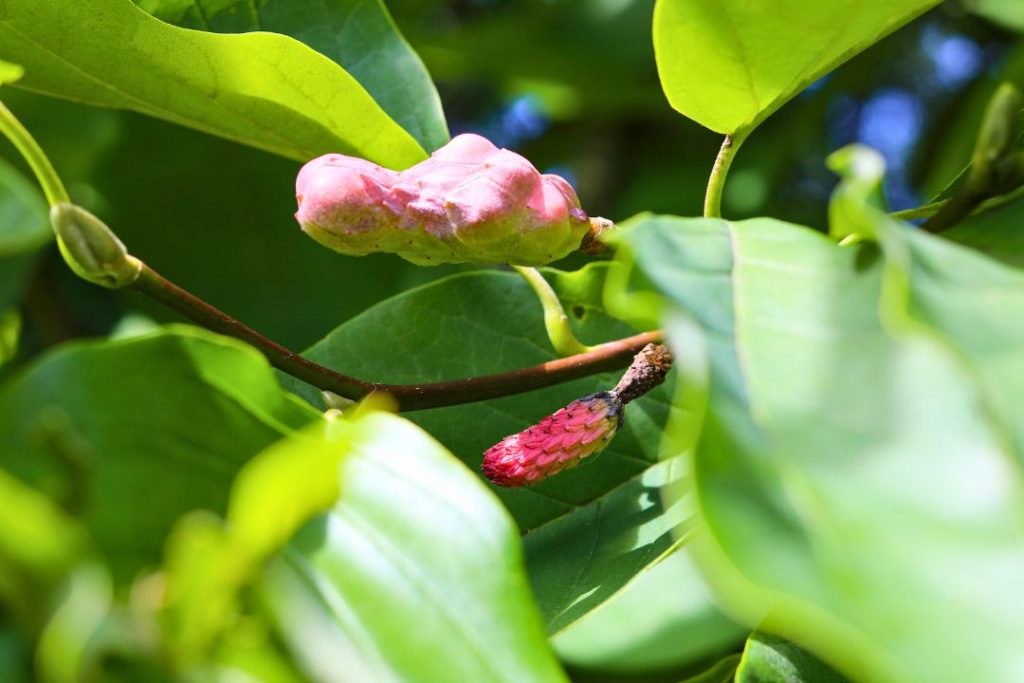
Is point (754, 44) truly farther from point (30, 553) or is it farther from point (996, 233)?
point (30, 553)

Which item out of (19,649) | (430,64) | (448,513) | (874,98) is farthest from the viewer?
(874,98)

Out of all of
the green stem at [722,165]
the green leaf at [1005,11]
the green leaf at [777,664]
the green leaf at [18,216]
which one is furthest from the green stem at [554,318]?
the green leaf at [1005,11]

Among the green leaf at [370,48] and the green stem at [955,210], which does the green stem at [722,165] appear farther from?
the green leaf at [370,48]

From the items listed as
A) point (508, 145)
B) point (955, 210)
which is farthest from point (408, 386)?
point (508, 145)

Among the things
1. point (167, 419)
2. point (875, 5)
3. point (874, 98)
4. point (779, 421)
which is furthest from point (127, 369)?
point (874, 98)

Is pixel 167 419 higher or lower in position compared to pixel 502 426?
higher

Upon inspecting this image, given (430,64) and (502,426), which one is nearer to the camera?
(502,426)

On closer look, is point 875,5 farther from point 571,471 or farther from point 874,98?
point 874,98
